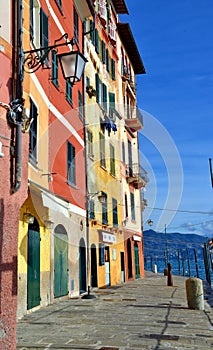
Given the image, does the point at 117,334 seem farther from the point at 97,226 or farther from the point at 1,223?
the point at 97,226

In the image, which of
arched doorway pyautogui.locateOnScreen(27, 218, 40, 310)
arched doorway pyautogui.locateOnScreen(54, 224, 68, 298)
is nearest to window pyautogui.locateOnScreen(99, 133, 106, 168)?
arched doorway pyautogui.locateOnScreen(54, 224, 68, 298)

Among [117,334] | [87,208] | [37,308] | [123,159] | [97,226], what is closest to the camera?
[117,334]

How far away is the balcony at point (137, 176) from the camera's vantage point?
27328mm

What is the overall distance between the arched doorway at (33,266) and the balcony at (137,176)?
16188 millimetres

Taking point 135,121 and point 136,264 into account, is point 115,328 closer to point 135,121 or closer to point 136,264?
point 136,264

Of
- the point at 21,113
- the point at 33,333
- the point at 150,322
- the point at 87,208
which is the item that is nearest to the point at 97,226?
the point at 87,208

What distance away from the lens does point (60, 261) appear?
42.8ft

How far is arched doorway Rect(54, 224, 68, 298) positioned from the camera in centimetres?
1252

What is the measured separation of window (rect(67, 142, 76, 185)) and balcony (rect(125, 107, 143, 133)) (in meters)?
13.1

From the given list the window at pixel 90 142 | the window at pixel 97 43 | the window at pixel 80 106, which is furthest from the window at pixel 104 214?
the window at pixel 97 43

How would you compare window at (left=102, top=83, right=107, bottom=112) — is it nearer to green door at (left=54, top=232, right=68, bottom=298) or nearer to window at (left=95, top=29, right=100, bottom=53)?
window at (left=95, top=29, right=100, bottom=53)

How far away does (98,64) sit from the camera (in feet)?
71.0

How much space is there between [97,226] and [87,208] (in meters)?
2.55

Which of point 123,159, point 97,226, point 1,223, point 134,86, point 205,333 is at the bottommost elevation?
point 205,333
